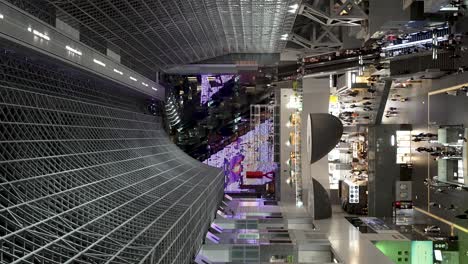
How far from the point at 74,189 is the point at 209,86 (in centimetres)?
3226

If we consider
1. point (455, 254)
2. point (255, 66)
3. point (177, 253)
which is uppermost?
point (255, 66)

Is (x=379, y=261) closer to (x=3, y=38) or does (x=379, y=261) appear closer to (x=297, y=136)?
(x=3, y=38)

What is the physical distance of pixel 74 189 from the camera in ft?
38.2

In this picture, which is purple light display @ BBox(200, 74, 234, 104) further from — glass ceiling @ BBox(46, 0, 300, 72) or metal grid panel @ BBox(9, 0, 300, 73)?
glass ceiling @ BBox(46, 0, 300, 72)

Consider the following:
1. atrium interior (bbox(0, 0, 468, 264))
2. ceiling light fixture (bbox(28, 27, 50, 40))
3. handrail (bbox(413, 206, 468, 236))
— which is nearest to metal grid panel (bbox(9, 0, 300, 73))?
atrium interior (bbox(0, 0, 468, 264))

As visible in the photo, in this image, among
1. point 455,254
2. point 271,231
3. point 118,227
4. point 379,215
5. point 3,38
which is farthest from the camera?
point 379,215

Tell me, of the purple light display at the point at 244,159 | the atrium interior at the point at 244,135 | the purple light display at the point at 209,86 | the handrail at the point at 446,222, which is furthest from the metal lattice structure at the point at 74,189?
the purple light display at the point at 209,86

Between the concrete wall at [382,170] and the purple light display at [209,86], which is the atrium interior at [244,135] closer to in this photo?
the concrete wall at [382,170]

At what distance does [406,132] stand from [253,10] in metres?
9.73

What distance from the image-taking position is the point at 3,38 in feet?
31.2

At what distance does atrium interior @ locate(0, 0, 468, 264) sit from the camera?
10688 mm

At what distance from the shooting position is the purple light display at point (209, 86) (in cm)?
4322

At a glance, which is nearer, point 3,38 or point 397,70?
point 3,38

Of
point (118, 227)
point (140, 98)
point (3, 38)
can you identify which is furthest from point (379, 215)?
point (3, 38)
